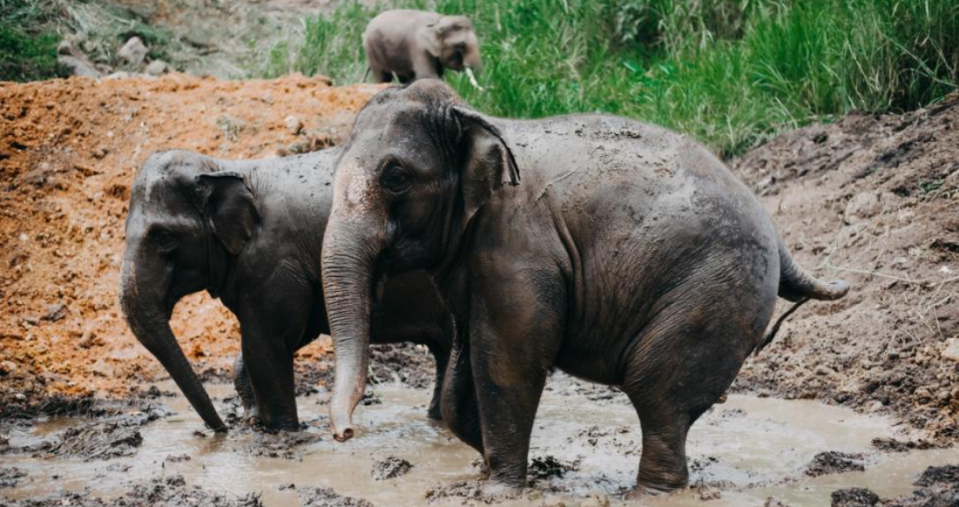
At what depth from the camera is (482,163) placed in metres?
5.83

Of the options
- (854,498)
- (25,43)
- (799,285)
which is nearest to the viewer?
(854,498)

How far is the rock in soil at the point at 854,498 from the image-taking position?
18.7 ft

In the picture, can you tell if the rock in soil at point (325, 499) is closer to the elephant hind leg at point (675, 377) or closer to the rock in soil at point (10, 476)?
the elephant hind leg at point (675, 377)

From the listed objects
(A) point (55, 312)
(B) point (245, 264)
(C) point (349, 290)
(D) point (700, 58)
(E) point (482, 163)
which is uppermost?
(E) point (482, 163)

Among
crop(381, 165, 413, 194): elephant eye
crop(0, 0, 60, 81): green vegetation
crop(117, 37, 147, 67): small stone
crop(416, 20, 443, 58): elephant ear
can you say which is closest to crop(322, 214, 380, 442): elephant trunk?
crop(381, 165, 413, 194): elephant eye

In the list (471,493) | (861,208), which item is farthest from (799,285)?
(861,208)

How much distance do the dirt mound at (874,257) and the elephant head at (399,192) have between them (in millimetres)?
3129

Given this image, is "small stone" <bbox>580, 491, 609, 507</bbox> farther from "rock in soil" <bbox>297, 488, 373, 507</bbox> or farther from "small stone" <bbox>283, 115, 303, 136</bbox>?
"small stone" <bbox>283, 115, 303, 136</bbox>

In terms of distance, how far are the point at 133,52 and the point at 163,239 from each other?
1431 cm

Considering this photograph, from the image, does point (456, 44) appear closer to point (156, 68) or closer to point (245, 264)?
point (156, 68)

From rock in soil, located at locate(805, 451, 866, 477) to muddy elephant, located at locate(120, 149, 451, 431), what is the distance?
266 cm

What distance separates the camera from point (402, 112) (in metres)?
5.89

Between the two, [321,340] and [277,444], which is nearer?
[277,444]

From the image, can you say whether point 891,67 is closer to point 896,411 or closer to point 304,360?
point 896,411
